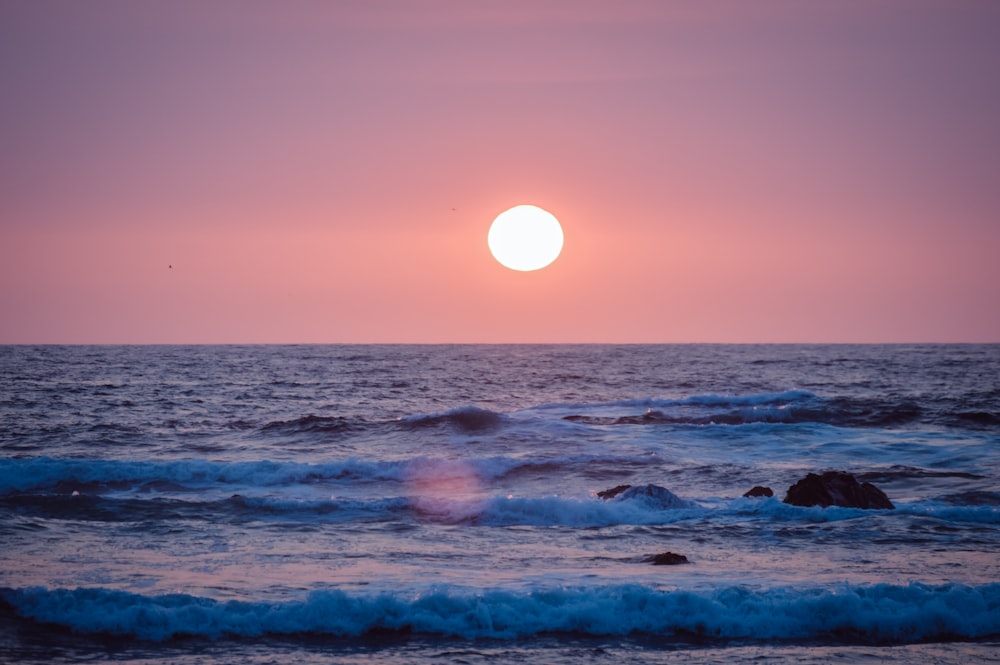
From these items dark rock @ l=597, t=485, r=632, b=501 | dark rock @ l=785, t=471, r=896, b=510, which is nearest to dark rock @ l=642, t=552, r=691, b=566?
dark rock @ l=785, t=471, r=896, b=510

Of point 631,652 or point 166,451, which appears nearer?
point 631,652

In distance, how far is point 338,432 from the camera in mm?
35531

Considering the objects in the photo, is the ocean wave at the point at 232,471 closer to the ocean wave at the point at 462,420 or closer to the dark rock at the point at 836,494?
the dark rock at the point at 836,494

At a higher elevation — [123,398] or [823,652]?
[123,398]

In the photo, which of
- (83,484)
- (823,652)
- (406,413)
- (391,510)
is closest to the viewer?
(823,652)

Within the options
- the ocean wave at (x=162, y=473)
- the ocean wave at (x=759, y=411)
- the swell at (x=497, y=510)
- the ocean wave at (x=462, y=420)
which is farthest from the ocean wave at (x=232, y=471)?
the ocean wave at (x=759, y=411)

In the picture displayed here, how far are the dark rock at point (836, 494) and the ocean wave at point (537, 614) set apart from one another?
7.36m

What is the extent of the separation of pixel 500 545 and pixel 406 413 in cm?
2532

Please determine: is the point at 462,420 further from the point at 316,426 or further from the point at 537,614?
the point at 537,614

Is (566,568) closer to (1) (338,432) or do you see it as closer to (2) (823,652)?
(2) (823,652)

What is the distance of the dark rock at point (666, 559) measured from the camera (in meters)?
15.3

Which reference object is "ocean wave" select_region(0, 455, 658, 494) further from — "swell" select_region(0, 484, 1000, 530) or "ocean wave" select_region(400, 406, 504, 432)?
"ocean wave" select_region(400, 406, 504, 432)

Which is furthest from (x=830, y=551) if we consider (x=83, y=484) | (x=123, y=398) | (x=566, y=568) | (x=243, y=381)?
(x=243, y=381)

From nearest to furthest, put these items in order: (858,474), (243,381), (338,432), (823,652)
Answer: (823,652), (858,474), (338,432), (243,381)
